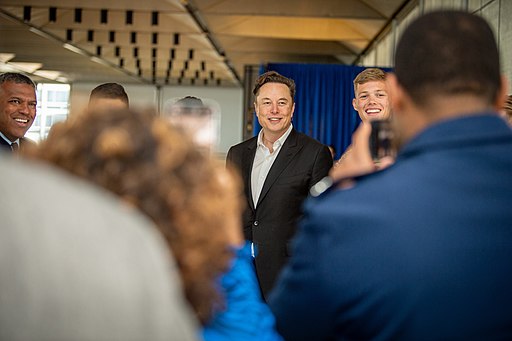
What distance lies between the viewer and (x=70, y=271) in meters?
0.62

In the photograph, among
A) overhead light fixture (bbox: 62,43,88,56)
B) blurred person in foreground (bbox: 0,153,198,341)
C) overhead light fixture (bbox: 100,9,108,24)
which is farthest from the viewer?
overhead light fixture (bbox: 62,43,88,56)

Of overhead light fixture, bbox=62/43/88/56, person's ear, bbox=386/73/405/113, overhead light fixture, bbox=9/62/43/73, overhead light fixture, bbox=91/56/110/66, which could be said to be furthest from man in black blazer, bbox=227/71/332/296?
overhead light fixture, bbox=9/62/43/73

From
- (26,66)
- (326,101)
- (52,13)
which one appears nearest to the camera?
(326,101)

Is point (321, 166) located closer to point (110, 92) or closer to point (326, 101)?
point (110, 92)

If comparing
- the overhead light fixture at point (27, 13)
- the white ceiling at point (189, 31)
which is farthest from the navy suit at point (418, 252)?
the overhead light fixture at point (27, 13)

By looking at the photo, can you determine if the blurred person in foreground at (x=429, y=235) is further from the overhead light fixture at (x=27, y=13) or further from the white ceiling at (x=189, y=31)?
the overhead light fixture at (x=27, y=13)

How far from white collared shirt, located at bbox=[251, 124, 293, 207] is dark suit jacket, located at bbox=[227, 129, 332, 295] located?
0.06 meters

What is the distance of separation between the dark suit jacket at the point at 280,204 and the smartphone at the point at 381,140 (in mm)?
2344

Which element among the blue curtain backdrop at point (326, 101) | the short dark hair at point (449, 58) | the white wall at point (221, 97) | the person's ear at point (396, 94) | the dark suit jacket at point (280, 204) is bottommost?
the dark suit jacket at point (280, 204)

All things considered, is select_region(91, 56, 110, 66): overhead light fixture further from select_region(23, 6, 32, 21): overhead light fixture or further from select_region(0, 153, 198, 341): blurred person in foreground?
select_region(0, 153, 198, 341): blurred person in foreground

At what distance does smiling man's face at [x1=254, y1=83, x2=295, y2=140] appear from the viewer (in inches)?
163

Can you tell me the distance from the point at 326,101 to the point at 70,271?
933 centimetres

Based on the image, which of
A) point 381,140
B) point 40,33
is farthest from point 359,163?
point 40,33

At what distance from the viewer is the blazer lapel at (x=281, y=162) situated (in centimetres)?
394
